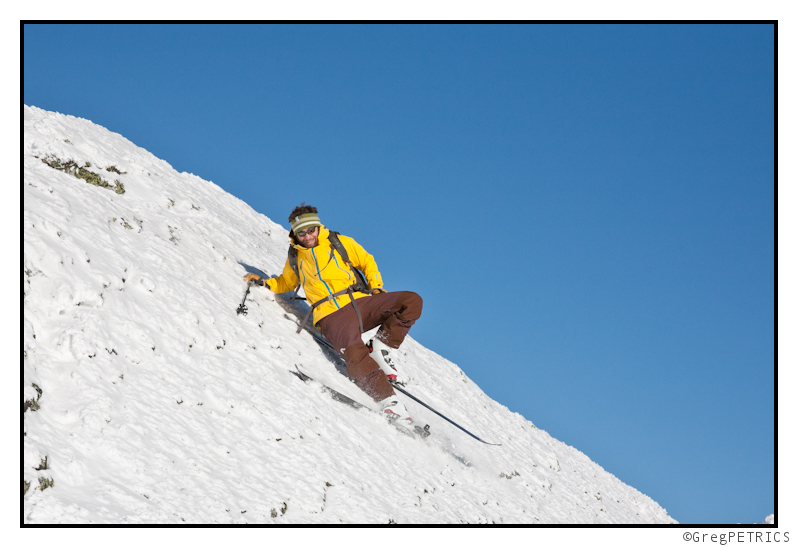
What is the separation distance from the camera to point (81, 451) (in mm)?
A: 4984

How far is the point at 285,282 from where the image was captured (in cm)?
1001

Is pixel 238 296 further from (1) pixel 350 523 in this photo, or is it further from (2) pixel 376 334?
(1) pixel 350 523

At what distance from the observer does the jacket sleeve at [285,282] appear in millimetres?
9922

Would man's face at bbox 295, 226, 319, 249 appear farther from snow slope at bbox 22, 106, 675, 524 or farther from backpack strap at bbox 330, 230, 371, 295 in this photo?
snow slope at bbox 22, 106, 675, 524

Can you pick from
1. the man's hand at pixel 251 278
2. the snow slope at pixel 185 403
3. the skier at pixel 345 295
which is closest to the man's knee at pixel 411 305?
the skier at pixel 345 295

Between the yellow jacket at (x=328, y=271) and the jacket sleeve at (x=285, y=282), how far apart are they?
0.28 meters

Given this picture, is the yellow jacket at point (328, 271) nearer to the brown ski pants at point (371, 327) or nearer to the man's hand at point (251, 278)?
the brown ski pants at point (371, 327)

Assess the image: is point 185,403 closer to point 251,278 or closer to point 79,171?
point 251,278

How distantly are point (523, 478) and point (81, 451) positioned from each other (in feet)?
24.4

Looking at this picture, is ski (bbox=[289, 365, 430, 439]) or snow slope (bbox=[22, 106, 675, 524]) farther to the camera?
ski (bbox=[289, 365, 430, 439])

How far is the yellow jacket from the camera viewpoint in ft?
30.8

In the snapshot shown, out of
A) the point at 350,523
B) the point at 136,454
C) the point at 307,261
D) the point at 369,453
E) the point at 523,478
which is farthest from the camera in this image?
the point at 523,478

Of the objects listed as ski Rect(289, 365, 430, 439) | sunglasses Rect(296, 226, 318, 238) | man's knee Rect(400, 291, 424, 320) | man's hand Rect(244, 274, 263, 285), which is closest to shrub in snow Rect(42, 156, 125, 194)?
man's hand Rect(244, 274, 263, 285)

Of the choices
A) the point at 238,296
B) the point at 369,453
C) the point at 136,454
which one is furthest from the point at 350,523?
the point at 238,296
